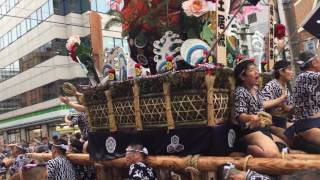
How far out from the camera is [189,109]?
405 cm

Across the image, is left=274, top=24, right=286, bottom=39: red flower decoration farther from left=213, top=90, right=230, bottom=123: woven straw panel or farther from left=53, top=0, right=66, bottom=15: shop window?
left=53, top=0, right=66, bottom=15: shop window

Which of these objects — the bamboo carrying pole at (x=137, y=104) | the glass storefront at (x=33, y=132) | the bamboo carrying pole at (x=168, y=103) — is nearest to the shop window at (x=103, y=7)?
the bamboo carrying pole at (x=137, y=104)

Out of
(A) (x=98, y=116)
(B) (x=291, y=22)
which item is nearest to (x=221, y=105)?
(A) (x=98, y=116)

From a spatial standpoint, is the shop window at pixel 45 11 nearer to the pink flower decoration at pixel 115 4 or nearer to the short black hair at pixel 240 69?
the pink flower decoration at pixel 115 4

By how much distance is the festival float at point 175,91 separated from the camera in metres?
4.00

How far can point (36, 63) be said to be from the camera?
33156 mm

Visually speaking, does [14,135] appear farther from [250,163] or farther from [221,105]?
[250,163]

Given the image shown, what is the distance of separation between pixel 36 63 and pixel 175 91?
30441 mm

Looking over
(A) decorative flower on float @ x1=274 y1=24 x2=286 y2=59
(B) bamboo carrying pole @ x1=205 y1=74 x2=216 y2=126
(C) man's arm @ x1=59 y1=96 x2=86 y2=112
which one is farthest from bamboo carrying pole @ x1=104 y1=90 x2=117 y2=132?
(A) decorative flower on float @ x1=274 y1=24 x2=286 y2=59

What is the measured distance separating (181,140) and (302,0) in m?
10.5

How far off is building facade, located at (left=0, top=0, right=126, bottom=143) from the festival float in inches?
795

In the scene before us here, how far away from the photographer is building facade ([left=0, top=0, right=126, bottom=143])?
29.5m

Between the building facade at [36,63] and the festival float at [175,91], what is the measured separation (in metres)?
20.2

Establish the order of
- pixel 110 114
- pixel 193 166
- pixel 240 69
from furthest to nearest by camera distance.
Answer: pixel 110 114 → pixel 240 69 → pixel 193 166
